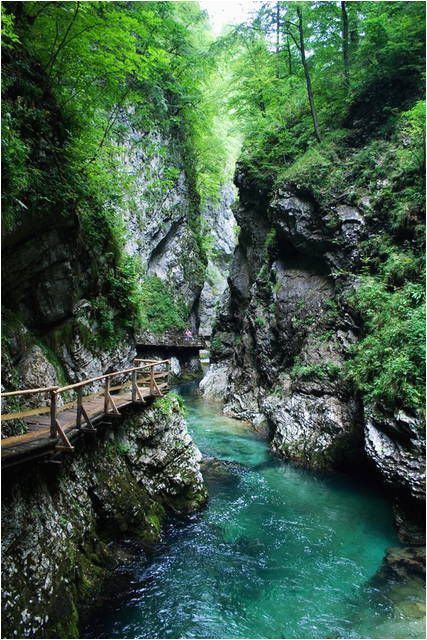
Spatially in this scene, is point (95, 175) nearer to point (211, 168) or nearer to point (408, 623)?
point (408, 623)

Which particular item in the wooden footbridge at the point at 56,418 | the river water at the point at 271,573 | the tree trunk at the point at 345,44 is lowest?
the river water at the point at 271,573

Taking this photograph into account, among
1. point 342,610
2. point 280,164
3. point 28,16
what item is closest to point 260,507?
point 342,610

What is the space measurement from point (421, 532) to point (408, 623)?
10.1ft

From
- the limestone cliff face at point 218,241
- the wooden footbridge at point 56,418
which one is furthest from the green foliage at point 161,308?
the wooden footbridge at point 56,418

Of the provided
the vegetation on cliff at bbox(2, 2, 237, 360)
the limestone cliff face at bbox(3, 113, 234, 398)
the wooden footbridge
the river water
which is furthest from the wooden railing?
the river water

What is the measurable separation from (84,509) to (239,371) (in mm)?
15381

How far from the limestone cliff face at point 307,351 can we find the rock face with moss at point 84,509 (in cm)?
511

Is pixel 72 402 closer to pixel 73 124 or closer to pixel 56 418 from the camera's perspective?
pixel 56 418

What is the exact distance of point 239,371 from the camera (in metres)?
22.8

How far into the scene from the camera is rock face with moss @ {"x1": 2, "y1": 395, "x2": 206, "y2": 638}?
5.67 meters

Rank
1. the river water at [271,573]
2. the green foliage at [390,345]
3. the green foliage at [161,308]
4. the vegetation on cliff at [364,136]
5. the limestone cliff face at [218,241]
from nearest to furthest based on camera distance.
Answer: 1. the river water at [271,573]
2. the green foliage at [390,345]
3. the vegetation on cliff at [364,136]
4. the green foliage at [161,308]
5. the limestone cliff face at [218,241]

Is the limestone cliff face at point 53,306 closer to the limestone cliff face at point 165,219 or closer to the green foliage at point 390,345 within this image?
the green foliage at point 390,345

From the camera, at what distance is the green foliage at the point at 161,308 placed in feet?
100

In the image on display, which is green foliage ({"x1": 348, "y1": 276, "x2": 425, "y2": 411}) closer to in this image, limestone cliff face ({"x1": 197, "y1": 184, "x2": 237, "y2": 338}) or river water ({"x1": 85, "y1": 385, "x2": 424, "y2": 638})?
river water ({"x1": 85, "y1": 385, "x2": 424, "y2": 638})
